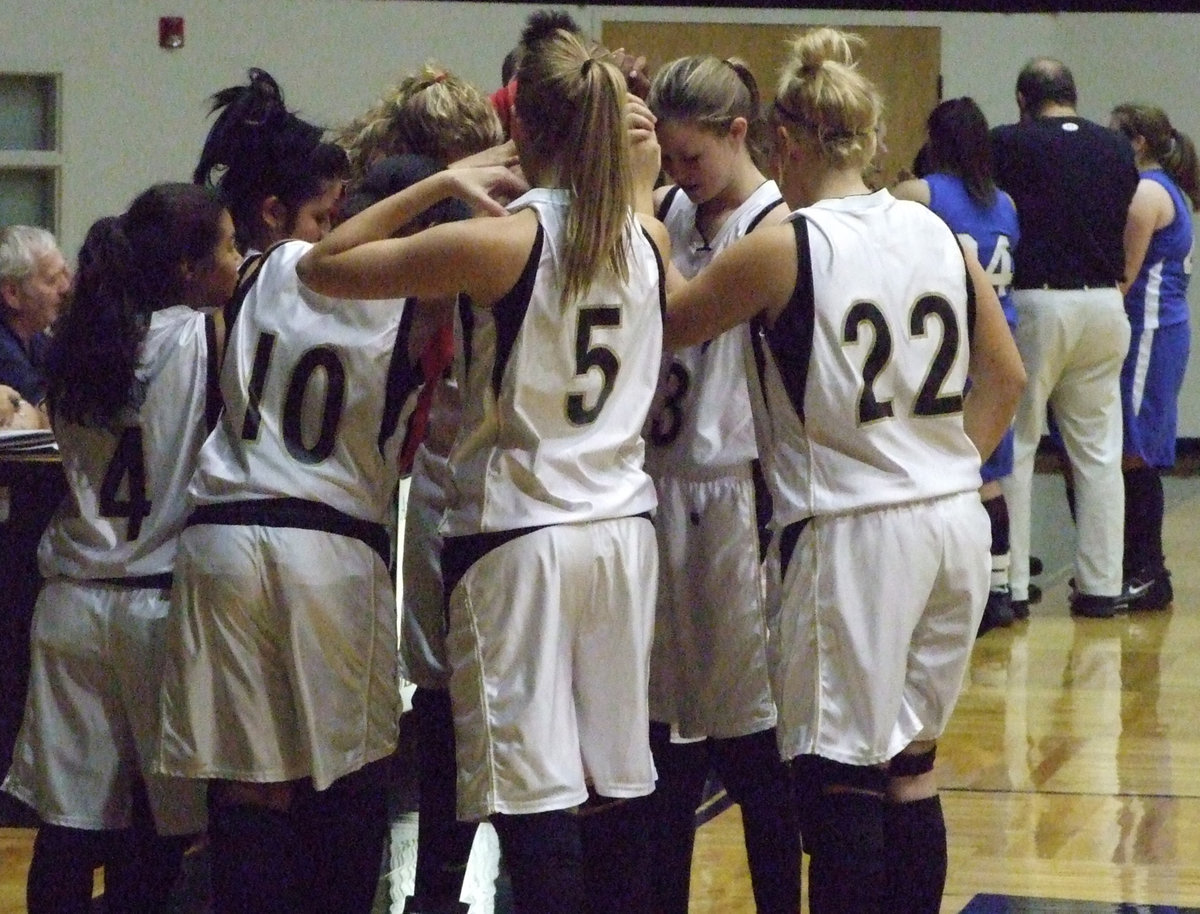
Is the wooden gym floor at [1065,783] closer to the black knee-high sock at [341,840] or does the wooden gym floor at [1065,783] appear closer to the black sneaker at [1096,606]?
the black sneaker at [1096,606]

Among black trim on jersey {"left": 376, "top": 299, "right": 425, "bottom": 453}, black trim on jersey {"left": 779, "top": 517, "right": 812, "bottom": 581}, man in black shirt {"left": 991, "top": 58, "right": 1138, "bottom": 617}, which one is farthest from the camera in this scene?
man in black shirt {"left": 991, "top": 58, "right": 1138, "bottom": 617}

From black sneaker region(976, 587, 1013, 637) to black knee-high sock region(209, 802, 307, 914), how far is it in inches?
153

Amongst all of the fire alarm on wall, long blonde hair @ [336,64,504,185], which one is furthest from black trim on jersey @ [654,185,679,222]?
the fire alarm on wall

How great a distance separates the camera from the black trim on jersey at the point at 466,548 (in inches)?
96.7

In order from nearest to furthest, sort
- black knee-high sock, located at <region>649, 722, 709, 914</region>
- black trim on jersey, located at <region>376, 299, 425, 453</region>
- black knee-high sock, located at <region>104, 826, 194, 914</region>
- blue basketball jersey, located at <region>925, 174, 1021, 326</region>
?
black trim on jersey, located at <region>376, 299, 425, 453</region> < black knee-high sock, located at <region>104, 826, 194, 914</region> < black knee-high sock, located at <region>649, 722, 709, 914</region> < blue basketball jersey, located at <region>925, 174, 1021, 326</region>

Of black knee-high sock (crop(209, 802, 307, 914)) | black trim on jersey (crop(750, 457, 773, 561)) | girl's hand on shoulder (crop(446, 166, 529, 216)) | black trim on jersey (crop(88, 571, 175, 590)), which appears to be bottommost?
black knee-high sock (crop(209, 802, 307, 914))

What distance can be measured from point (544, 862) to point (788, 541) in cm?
58

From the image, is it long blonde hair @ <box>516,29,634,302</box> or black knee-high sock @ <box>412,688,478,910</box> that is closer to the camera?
long blonde hair @ <box>516,29,634,302</box>

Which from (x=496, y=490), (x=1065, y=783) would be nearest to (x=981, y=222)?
(x=1065, y=783)

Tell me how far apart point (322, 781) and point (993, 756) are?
242cm

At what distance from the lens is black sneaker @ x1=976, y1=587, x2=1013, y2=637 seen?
6074 mm

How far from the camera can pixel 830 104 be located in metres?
2.61

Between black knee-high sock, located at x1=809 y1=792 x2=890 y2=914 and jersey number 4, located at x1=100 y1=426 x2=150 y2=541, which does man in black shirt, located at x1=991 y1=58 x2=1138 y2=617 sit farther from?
jersey number 4, located at x1=100 y1=426 x2=150 y2=541

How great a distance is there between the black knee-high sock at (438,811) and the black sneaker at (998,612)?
3238mm
